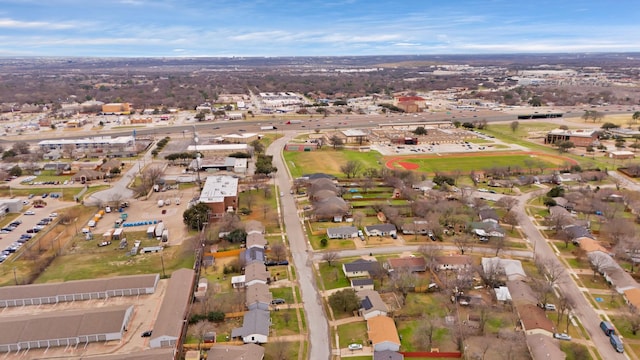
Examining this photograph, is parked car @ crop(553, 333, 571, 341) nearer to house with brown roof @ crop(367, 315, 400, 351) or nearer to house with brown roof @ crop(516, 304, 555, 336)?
house with brown roof @ crop(516, 304, 555, 336)

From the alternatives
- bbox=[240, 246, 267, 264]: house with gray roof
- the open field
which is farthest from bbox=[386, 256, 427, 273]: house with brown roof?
the open field

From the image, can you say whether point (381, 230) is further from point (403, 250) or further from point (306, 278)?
point (306, 278)

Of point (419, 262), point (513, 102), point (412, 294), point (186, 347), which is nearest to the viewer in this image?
point (186, 347)

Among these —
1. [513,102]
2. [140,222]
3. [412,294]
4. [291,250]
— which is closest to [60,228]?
[140,222]

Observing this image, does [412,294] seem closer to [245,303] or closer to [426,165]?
[245,303]

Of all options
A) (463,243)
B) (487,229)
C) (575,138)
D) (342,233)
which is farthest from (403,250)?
(575,138)
